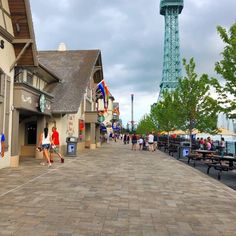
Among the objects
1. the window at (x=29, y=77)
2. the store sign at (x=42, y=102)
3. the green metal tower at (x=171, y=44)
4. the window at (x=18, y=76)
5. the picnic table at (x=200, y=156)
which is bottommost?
the picnic table at (x=200, y=156)

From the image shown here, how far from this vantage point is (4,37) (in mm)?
13547

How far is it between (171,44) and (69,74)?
13600cm

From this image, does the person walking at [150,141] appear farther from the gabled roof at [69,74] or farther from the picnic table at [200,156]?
the picnic table at [200,156]

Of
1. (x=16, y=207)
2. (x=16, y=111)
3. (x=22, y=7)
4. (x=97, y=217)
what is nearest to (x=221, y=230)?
(x=97, y=217)

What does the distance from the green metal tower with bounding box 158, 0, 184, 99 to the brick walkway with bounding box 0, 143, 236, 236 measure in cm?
13457

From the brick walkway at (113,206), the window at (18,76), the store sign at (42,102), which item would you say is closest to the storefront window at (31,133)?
the store sign at (42,102)

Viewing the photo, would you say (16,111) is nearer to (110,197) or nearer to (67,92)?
(110,197)

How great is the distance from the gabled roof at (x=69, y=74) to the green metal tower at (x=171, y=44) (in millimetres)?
115976

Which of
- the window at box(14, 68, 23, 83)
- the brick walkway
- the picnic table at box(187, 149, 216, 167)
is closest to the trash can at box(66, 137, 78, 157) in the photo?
the window at box(14, 68, 23, 83)

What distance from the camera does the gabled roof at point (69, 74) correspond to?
2161cm

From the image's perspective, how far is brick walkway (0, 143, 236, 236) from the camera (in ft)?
18.9

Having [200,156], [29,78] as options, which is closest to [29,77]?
[29,78]

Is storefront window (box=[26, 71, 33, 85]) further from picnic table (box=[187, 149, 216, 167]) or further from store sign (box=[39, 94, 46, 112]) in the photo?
picnic table (box=[187, 149, 216, 167])

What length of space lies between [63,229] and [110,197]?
9.36 feet
